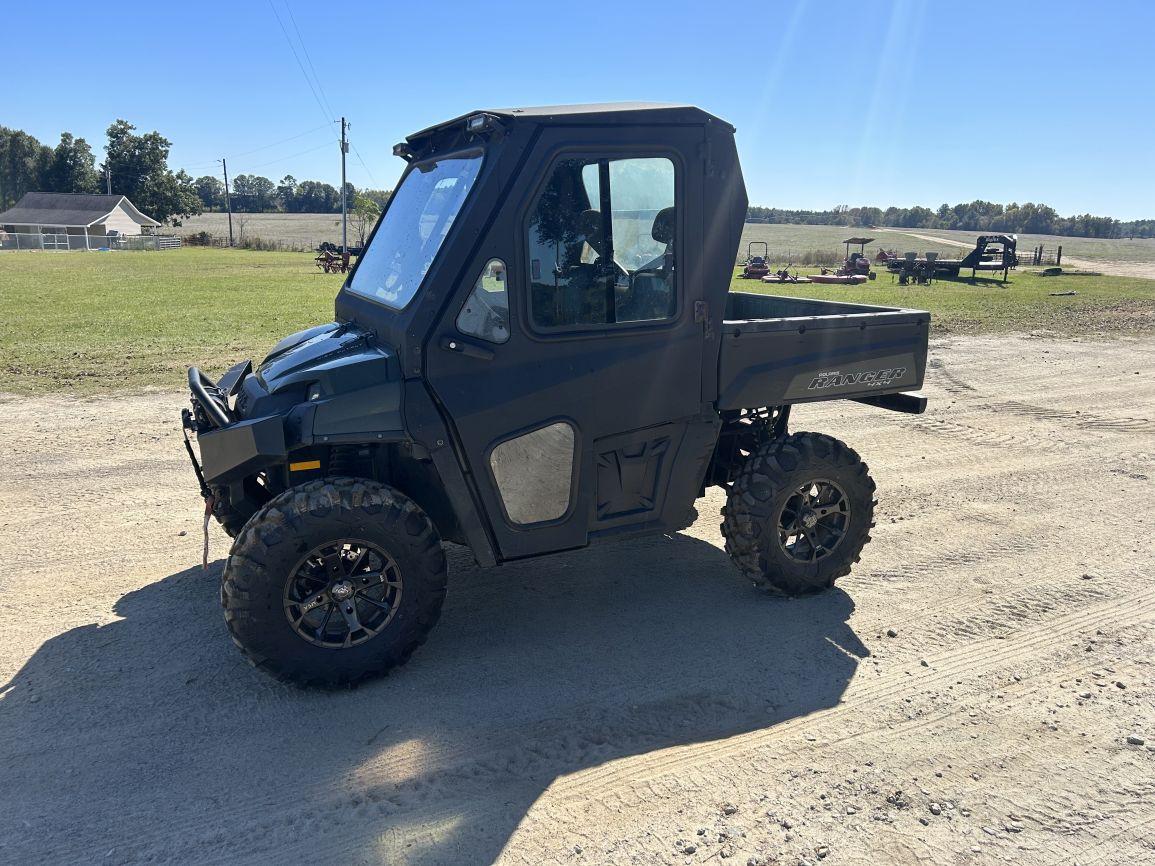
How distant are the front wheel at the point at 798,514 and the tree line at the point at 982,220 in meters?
89.0

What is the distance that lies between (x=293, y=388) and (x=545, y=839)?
7.17 feet

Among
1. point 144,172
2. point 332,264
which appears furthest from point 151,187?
point 332,264

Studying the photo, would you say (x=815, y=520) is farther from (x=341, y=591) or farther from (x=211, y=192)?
(x=211, y=192)

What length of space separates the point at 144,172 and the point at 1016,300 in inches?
3553

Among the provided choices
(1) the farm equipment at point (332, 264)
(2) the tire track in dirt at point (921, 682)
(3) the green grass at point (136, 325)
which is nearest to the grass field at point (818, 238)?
(1) the farm equipment at point (332, 264)

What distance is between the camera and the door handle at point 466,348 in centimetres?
363

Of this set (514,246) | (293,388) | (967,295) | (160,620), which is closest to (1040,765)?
(514,246)

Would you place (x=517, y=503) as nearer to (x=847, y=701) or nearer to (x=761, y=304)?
(x=847, y=701)

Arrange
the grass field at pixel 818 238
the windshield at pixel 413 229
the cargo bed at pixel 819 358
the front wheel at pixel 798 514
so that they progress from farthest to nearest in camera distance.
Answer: the grass field at pixel 818 238
the front wheel at pixel 798 514
the cargo bed at pixel 819 358
the windshield at pixel 413 229

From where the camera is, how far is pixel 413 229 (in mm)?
4188

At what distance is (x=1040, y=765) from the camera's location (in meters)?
3.24

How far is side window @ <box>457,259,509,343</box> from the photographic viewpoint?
3656mm

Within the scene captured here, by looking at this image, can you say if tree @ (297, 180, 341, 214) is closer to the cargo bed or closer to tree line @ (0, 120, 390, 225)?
tree line @ (0, 120, 390, 225)

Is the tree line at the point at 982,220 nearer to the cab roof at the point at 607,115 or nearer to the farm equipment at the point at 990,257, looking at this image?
the farm equipment at the point at 990,257
